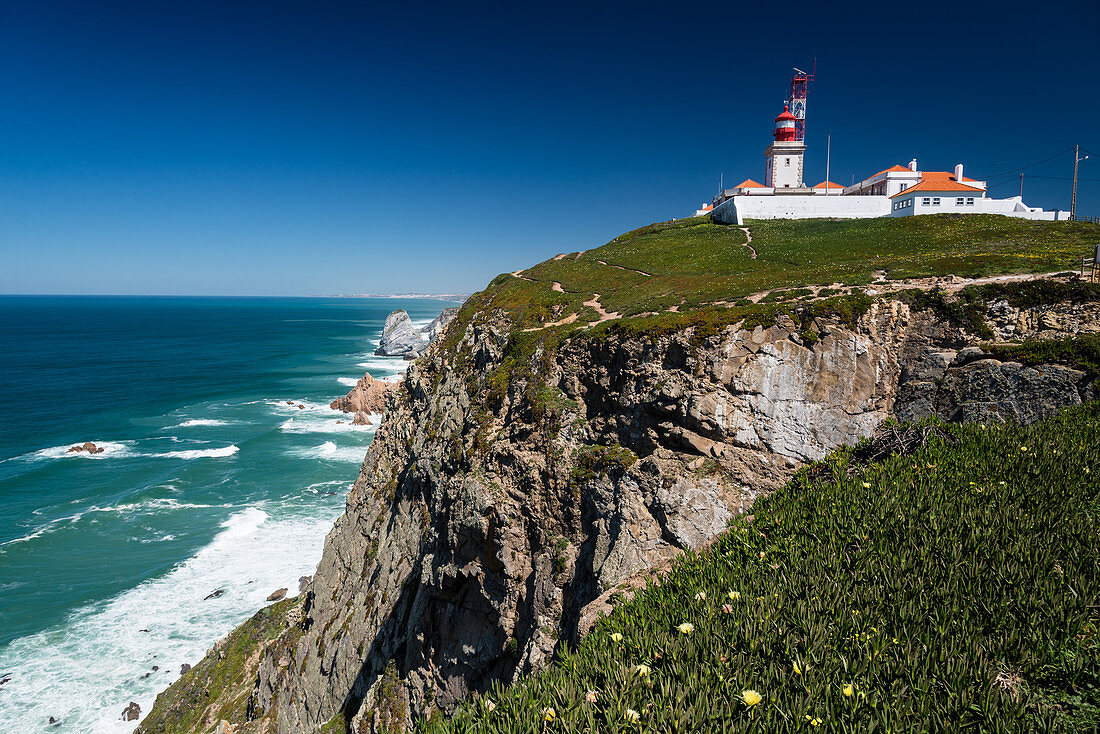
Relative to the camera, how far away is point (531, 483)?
1697 centimetres

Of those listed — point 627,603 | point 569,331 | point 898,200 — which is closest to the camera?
point 627,603

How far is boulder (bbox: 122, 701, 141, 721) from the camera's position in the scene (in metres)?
22.7

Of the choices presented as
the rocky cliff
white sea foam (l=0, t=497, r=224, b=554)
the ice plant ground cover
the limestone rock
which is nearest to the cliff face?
the rocky cliff

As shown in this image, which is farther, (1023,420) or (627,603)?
(1023,420)

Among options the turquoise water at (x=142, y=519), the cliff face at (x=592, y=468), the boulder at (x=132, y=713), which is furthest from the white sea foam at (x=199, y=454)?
the cliff face at (x=592, y=468)

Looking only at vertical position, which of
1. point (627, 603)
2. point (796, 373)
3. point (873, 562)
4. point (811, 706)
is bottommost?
point (627, 603)

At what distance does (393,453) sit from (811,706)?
81.9 ft

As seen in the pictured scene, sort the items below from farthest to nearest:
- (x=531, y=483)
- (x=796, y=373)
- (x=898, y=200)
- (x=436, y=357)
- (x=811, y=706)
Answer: (x=898, y=200) < (x=436, y=357) < (x=531, y=483) < (x=796, y=373) < (x=811, y=706)

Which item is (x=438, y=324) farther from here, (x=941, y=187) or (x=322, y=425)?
(x=941, y=187)

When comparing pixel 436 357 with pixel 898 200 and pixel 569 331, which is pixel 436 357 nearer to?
pixel 569 331

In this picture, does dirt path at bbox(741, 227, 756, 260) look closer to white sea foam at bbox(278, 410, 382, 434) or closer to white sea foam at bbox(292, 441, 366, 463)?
white sea foam at bbox(292, 441, 366, 463)

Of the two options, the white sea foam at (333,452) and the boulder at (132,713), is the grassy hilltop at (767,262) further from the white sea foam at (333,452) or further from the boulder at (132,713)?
the white sea foam at (333,452)

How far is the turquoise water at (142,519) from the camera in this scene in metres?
25.7

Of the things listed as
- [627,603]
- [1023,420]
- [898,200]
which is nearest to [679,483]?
[627,603]
